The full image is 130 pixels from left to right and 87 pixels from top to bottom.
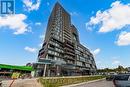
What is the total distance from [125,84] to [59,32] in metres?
99.1

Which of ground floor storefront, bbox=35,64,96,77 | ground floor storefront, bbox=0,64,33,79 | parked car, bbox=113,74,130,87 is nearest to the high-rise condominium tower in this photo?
ground floor storefront, bbox=35,64,96,77

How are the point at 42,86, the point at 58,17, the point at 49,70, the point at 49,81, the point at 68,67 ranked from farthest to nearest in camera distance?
the point at 58,17 < the point at 68,67 < the point at 49,70 < the point at 49,81 < the point at 42,86

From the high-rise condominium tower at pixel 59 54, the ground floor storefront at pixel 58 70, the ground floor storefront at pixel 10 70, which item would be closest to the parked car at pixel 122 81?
the ground floor storefront at pixel 10 70

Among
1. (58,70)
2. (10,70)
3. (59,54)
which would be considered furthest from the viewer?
(59,54)

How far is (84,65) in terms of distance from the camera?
130 m

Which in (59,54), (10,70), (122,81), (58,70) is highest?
(59,54)

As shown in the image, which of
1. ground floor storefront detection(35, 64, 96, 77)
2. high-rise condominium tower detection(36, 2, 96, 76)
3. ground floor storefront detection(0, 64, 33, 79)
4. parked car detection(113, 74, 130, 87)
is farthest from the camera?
high-rise condominium tower detection(36, 2, 96, 76)

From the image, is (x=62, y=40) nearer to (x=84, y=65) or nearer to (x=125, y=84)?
(x=84, y=65)

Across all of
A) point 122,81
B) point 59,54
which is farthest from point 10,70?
point 122,81

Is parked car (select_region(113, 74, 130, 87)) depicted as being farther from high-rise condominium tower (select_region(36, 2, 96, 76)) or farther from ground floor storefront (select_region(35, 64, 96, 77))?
ground floor storefront (select_region(35, 64, 96, 77))

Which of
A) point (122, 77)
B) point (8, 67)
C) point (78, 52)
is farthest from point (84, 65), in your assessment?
point (122, 77)

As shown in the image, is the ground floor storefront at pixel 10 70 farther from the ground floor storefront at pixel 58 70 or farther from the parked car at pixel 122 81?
the parked car at pixel 122 81

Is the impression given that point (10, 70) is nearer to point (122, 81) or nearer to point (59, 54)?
point (59, 54)

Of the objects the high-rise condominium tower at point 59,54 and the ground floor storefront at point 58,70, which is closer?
the ground floor storefront at point 58,70
